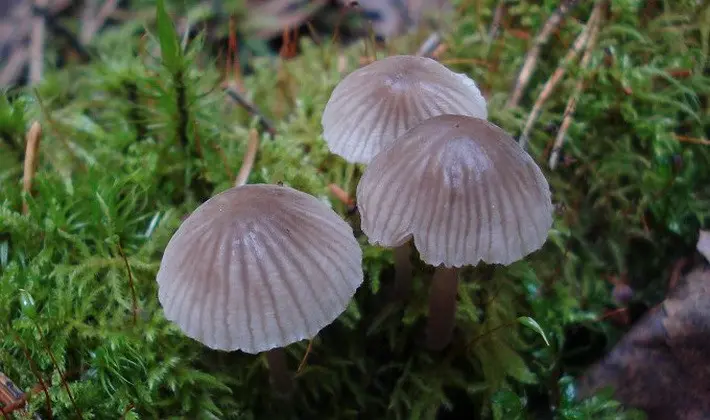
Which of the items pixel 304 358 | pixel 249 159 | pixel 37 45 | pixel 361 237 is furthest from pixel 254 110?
pixel 37 45

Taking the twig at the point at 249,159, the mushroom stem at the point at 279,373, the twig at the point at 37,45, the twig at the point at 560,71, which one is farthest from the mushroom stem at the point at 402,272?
the twig at the point at 37,45

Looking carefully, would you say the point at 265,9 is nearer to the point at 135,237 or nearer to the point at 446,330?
the point at 135,237

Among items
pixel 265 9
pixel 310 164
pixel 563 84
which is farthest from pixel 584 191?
pixel 265 9

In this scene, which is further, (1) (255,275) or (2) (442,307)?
(2) (442,307)

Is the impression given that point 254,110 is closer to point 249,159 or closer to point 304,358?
point 249,159

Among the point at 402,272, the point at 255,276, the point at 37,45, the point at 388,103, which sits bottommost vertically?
the point at 402,272

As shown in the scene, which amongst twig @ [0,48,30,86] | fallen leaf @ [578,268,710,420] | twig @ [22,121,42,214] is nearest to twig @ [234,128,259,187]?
twig @ [22,121,42,214]

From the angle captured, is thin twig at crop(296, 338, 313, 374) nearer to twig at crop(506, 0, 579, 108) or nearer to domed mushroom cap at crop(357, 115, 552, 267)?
domed mushroom cap at crop(357, 115, 552, 267)
